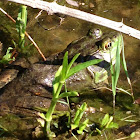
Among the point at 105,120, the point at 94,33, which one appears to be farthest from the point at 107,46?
the point at 105,120

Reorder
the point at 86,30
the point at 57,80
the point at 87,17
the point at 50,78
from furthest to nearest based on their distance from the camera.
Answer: the point at 86,30 < the point at 50,78 < the point at 87,17 < the point at 57,80

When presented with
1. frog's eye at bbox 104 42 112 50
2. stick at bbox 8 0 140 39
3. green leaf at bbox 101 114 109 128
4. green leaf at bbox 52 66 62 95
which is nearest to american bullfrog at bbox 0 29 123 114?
frog's eye at bbox 104 42 112 50

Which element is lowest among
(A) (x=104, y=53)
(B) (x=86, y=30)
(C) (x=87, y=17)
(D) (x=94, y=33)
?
(A) (x=104, y=53)

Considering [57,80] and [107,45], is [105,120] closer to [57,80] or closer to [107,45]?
[57,80]

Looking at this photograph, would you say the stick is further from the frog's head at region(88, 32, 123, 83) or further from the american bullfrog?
the frog's head at region(88, 32, 123, 83)

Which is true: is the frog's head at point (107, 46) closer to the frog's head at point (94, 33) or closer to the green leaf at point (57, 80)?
the frog's head at point (94, 33)

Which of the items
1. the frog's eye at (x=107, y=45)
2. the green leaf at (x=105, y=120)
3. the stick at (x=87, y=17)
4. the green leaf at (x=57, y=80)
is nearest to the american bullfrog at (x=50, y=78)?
the frog's eye at (x=107, y=45)

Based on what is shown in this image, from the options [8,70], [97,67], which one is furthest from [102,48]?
[8,70]
